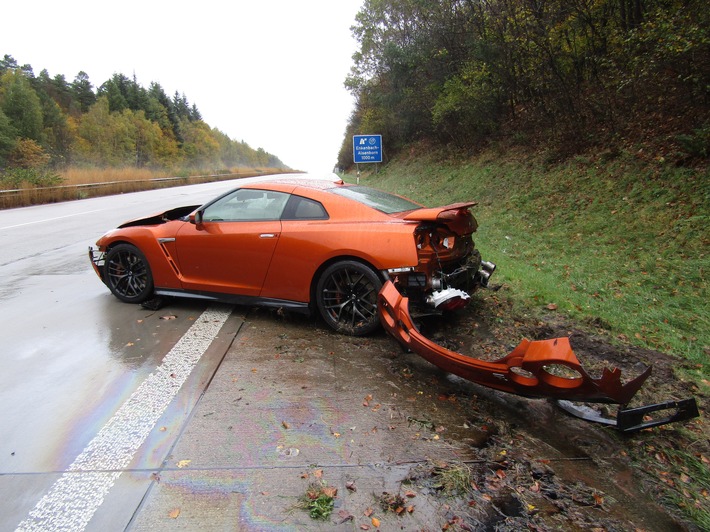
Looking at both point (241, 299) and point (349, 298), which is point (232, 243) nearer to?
point (241, 299)

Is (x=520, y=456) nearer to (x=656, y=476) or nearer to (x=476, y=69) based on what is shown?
(x=656, y=476)

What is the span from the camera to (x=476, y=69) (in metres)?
17.2

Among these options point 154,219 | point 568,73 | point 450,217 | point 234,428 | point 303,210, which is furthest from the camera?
point 568,73

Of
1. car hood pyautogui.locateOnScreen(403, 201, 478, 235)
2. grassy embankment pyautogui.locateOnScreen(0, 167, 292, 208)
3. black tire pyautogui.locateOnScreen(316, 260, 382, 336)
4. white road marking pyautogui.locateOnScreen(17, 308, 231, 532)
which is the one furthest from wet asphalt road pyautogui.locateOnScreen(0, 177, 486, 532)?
grassy embankment pyautogui.locateOnScreen(0, 167, 292, 208)

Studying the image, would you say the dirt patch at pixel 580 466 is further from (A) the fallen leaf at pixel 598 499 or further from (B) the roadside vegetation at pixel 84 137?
(B) the roadside vegetation at pixel 84 137

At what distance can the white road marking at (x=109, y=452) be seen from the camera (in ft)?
7.22

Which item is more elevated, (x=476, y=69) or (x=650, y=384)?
(x=476, y=69)

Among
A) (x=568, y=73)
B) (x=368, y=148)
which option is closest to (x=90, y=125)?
(x=368, y=148)

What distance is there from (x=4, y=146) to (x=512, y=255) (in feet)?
188

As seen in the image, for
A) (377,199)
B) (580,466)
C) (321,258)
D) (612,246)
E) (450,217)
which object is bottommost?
(580,466)

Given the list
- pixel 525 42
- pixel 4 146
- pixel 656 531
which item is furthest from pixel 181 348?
pixel 4 146

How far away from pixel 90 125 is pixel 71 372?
72822mm

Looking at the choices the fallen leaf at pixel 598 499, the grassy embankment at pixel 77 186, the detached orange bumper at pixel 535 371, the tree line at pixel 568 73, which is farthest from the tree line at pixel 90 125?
the fallen leaf at pixel 598 499

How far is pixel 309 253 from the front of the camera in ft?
14.4
